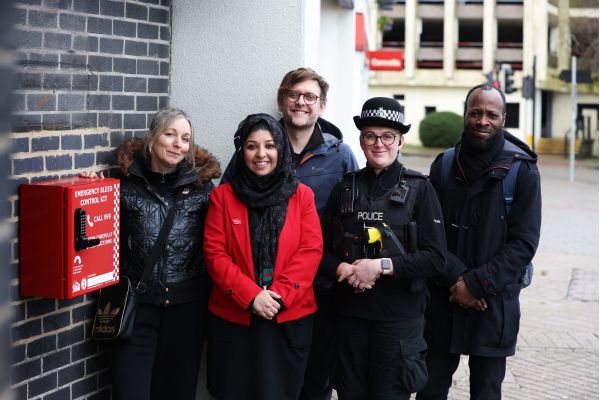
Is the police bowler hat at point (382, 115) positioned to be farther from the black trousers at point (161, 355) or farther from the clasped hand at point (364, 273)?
the black trousers at point (161, 355)

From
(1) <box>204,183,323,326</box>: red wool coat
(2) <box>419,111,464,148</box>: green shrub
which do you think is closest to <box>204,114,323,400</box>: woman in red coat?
(1) <box>204,183,323,326</box>: red wool coat

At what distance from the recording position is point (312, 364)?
16.4 feet

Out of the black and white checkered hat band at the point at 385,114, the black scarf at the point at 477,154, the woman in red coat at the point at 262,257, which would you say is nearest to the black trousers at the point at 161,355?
the woman in red coat at the point at 262,257

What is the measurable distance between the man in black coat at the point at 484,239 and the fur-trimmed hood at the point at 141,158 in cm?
126

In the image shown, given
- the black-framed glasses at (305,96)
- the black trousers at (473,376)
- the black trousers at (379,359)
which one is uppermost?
the black-framed glasses at (305,96)

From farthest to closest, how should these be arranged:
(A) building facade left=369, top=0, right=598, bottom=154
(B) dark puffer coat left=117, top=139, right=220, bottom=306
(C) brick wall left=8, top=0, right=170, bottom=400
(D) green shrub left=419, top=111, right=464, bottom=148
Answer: (A) building facade left=369, top=0, right=598, bottom=154 → (D) green shrub left=419, top=111, right=464, bottom=148 → (B) dark puffer coat left=117, top=139, right=220, bottom=306 → (C) brick wall left=8, top=0, right=170, bottom=400

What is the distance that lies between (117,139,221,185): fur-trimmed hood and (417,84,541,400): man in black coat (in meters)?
1.26

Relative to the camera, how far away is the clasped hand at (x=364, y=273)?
414 cm

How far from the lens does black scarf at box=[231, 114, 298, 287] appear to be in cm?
414


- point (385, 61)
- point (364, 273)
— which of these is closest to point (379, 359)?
point (364, 273)

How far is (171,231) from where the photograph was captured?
4.29 metres

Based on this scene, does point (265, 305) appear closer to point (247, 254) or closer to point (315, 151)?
point (247, 254)

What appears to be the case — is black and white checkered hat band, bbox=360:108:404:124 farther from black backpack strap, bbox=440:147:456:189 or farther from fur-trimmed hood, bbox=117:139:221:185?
fur-trimmed hood, bbox=117:139:221:185

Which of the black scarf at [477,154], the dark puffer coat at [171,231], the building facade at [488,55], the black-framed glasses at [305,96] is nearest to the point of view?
the dark puffer coat at [171,231]
